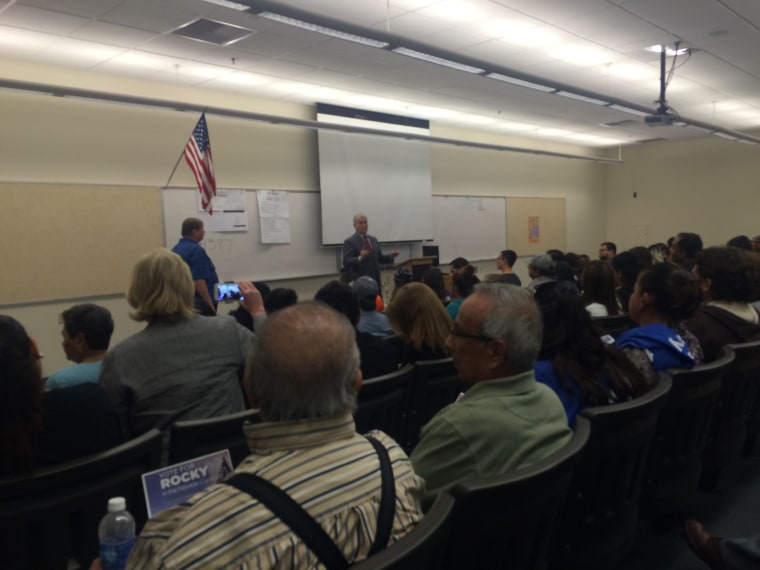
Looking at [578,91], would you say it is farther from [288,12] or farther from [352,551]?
[352,551]

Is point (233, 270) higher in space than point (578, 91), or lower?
lower

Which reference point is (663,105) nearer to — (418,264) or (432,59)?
(432,59)

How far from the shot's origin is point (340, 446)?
3.39 feet

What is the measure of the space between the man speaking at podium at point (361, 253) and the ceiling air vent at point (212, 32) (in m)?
2.55

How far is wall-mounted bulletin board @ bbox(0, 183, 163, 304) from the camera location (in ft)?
17.2

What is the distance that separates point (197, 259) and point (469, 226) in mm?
5299

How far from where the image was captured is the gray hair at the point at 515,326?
1561 mm

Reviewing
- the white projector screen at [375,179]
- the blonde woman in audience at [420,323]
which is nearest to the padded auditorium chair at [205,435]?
the blonde woman in audience at [420,323]

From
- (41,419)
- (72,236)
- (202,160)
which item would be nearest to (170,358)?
(41,419)

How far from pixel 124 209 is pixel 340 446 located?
553 centimetres

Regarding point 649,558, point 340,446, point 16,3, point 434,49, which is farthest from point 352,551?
point 16,3

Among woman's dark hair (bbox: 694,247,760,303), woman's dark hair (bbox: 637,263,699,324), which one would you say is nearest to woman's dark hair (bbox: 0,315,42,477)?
woman's dark hair (bbox: 637,263,699,324)

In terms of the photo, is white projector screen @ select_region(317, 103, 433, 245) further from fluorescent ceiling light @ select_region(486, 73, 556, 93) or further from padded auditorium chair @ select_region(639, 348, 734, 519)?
padded auditorium chair @ select_region(639, 348, 734, 519)

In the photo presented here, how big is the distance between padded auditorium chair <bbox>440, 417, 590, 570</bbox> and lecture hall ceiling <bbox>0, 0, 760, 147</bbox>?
10.1 ft
